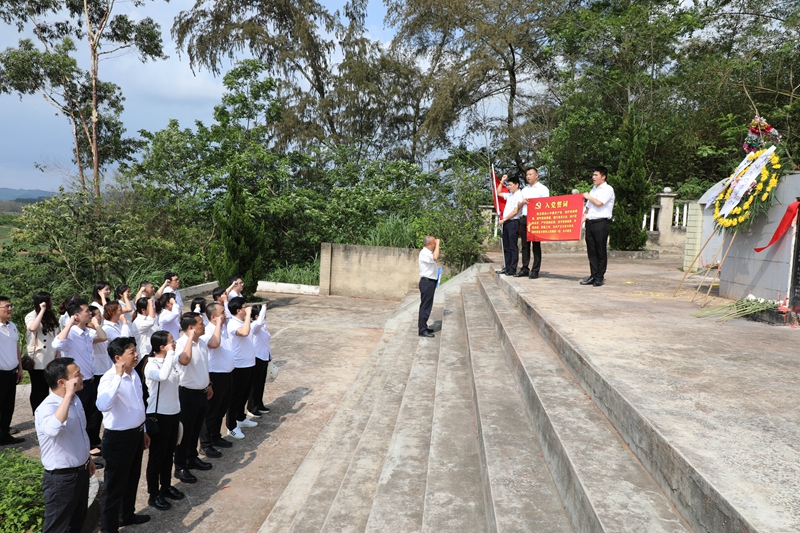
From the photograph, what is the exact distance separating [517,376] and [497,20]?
18960mm

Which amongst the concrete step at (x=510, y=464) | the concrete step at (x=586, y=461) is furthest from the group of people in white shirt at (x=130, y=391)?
the concrete step at (x=586, y=461)

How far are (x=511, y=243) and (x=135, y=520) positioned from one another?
6.23 metres

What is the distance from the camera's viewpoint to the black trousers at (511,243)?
842 cm

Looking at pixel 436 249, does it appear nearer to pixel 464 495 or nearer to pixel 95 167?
pixel 464 495

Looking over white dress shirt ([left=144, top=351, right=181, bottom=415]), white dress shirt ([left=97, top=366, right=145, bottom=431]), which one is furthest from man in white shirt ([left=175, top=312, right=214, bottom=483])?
white dress shirt ([left=97, top=366, right=145, bottom=431])

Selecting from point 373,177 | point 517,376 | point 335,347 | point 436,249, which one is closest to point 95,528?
point 517,376

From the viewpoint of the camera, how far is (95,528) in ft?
13.6

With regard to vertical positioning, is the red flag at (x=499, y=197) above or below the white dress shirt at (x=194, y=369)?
above

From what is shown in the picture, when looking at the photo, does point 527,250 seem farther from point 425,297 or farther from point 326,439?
point 326,439

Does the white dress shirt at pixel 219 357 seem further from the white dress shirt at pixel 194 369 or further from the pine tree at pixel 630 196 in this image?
the pine tree at pixel 630 196

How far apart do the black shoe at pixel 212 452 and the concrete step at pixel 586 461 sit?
9.75 feet

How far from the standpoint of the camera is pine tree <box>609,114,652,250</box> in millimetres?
14680

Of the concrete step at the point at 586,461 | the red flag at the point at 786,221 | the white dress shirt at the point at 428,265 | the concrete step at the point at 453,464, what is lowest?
the concrete step at the point at 453,464

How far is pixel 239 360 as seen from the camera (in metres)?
5.80
